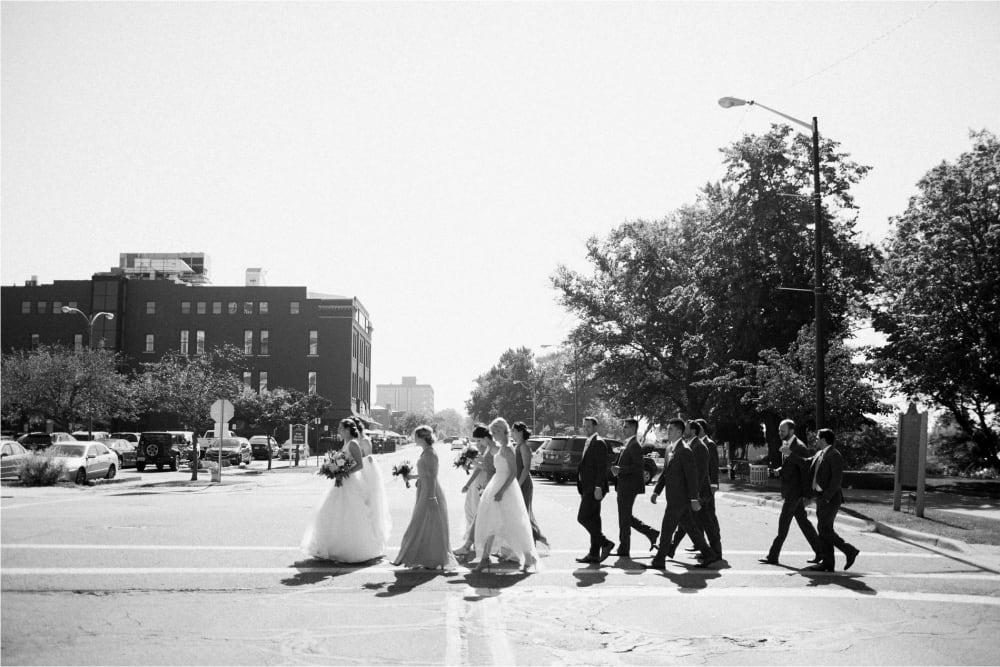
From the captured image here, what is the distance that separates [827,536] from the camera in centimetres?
1120

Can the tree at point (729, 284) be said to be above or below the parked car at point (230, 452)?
above

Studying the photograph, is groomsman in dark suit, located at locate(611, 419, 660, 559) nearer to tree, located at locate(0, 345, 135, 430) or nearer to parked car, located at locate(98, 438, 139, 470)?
parked car, located at locate(98, 438, 139, 470)

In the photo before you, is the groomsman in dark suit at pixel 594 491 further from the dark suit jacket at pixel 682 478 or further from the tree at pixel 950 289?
the tree at pixel 950 289

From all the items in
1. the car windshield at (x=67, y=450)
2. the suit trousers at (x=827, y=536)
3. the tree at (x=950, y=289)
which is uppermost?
the tree at (x=950, y=289)

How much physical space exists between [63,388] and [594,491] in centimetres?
4362

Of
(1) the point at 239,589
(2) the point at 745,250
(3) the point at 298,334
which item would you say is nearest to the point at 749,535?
(1) the point at 239,589

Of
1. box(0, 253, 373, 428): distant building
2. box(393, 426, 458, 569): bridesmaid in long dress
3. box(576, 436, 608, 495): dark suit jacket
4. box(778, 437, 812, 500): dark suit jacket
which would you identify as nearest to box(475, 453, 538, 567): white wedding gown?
box(393, 426, 458, 569): bridesmaid in long dress

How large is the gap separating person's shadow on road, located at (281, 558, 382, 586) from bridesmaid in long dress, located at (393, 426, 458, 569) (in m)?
0.60

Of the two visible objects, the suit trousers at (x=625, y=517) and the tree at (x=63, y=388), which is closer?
the suit trousers at (x=625, y=517)

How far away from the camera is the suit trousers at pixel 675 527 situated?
11.3 metres

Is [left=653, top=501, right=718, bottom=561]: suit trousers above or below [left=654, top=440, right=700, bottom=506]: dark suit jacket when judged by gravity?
below

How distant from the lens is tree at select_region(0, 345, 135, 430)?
4681 centimetres

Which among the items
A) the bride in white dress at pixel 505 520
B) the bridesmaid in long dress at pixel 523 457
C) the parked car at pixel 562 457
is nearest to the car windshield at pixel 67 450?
the parked car at pixel 562 457

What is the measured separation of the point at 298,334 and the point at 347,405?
923 cm
